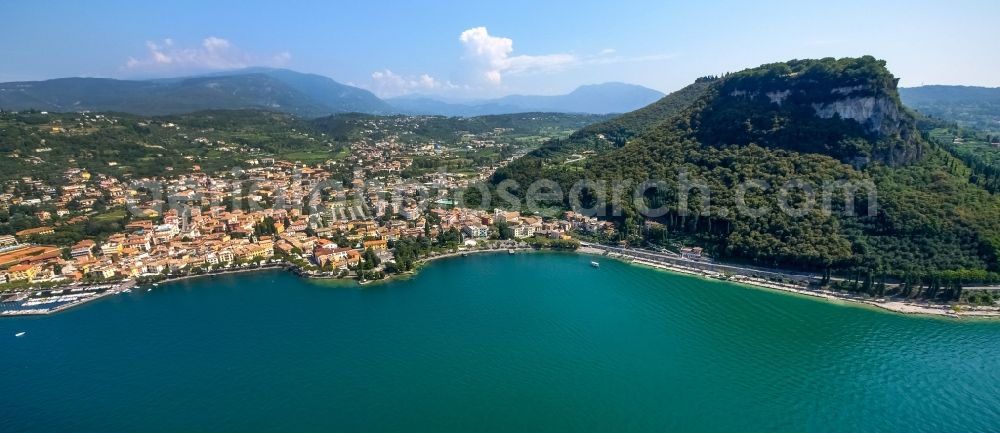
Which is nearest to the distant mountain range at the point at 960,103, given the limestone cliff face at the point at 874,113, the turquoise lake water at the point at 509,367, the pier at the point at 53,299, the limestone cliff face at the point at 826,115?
the limestone cliff face at the point at 826,115

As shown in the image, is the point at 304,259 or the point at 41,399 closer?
the point at 41,399

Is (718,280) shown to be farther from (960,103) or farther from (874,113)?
(960,103)

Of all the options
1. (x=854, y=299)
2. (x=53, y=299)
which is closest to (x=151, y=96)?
(x=53, y=299)

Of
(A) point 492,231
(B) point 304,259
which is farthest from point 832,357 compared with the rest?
(B) point 304,259

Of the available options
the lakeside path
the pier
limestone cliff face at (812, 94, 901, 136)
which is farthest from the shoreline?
limestone cliff face at (812, 94, 901, 136)

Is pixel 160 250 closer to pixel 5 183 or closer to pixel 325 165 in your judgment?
pixel 5 183

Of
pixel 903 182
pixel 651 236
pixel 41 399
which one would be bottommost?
pixel 41 399

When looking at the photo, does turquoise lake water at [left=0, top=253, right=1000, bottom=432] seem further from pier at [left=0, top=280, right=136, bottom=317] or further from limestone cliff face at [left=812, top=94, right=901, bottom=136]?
limestone cliff face at [left=812, top=94, right=901, bottom=136]
